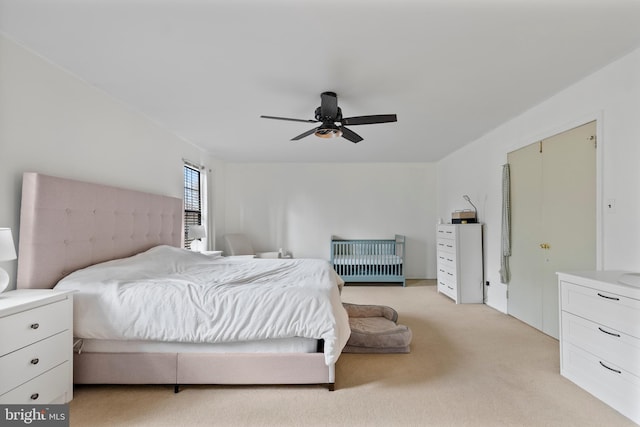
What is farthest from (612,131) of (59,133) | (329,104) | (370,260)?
(59,133)

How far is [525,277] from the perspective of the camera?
3.56 m

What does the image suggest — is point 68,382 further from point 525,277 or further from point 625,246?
point 525,277

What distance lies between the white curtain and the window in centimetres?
440

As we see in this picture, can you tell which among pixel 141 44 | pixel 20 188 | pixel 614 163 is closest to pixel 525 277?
pixel 614 163

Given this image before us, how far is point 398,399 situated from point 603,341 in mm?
1376

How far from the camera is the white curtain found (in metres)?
3.83

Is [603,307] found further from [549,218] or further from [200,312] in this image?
[200,312]

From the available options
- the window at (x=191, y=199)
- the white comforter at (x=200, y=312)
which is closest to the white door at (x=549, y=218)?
the white comforter at (x=200, y=312)

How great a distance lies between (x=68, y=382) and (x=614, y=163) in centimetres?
423

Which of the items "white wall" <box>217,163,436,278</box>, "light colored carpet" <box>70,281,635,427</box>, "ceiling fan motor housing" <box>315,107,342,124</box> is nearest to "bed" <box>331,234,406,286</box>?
"white wall" <box>217,163,436,278</box>

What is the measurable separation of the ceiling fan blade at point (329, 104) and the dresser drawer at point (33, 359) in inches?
99.3

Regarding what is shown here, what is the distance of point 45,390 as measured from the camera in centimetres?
180

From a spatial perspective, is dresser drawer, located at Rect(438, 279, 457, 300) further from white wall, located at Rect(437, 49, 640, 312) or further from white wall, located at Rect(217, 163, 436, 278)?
white wall, located at Rect(437, 49, 640, 312)

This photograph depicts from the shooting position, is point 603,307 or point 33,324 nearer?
point 33,324
